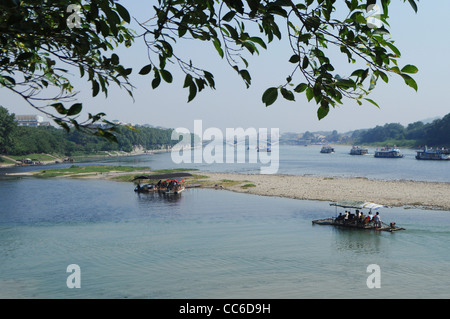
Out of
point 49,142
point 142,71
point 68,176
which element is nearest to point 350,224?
point 142,71

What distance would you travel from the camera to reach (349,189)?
1737 inches

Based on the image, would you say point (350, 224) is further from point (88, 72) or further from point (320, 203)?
point (88, 72)

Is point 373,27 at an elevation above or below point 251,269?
above

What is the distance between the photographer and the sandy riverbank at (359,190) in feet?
120

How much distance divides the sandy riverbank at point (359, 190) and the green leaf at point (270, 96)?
3438cm

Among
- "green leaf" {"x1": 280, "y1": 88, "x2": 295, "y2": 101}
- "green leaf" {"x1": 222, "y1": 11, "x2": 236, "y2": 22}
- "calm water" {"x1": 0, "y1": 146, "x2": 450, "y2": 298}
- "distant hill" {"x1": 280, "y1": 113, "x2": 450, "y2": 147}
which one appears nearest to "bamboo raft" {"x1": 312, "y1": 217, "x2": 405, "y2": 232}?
"calm water" {"x1": 0, "y1": 146, "x2": 450, "y2": 298}

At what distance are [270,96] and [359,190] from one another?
42568mm

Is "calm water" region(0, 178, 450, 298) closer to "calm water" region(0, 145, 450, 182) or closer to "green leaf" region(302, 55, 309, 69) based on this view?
"green leaf" region(302, 55, 309, 69)

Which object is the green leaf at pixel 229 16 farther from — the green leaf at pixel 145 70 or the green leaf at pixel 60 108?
the green leaf at pixel 60 108

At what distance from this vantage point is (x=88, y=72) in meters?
3.65

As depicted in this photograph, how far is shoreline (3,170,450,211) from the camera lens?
3650 cm

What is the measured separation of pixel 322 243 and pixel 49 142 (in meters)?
95.5

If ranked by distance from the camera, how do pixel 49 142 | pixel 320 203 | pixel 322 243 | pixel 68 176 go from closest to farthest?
pixel 322 243, pixel 320 203, pixel 68 176, pixel 49 142

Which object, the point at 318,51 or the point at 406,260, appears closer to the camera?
the point at 318,51
